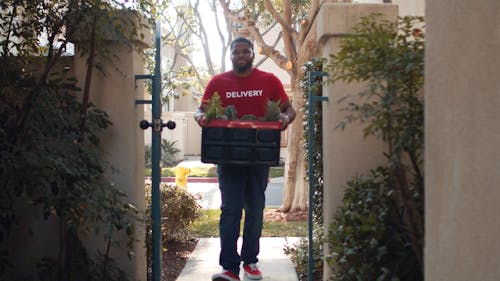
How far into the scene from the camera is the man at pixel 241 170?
5.10m

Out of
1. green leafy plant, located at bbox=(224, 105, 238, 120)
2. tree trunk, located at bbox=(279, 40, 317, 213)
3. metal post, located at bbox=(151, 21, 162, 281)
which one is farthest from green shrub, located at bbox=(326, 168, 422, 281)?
tree trunk, located at bbox=(279, 40, 317, 213)

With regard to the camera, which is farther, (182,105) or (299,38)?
(182,105)

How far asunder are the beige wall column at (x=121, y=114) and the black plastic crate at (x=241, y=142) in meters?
0.58

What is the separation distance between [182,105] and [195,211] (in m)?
34.3

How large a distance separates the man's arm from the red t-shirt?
0.14ft

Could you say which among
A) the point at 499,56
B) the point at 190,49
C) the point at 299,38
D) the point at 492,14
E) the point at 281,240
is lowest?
the point at 281,240

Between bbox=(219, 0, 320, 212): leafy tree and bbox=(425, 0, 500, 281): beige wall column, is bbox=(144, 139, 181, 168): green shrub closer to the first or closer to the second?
bbox=(219, 0, 320, 212): leafy tree

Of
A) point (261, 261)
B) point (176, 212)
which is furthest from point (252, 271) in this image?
point (176, 212)

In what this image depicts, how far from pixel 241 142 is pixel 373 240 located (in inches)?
51.1

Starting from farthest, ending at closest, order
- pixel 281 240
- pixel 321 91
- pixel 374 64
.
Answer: pixel 281 240 → pixel 321 91 → pixel 374 64

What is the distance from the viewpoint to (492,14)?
2.82 m

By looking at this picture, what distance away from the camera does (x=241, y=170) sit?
5109mm

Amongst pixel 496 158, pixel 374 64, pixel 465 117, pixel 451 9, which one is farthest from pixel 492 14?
pixel 374 64

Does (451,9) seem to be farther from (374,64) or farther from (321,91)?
(321,91)
